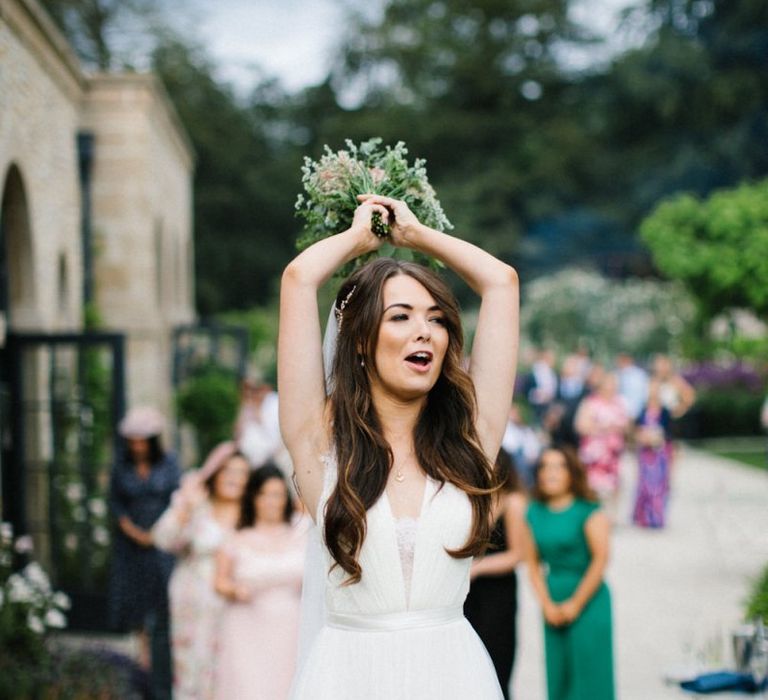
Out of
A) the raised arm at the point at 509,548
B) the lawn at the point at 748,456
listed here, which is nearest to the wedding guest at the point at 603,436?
the raised arm at the point at 509,548

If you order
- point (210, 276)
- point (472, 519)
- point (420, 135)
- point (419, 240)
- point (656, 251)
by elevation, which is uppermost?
point (420, 135)

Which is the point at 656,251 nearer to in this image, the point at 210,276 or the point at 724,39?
the point at 724,39

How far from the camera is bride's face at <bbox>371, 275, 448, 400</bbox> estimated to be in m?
2.74

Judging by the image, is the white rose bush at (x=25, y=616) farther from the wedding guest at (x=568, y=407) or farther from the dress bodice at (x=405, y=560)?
the wedding guest at (x=568, y=407)

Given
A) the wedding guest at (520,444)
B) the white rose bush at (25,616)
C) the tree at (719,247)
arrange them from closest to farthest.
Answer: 1. the white rose bush at (25,616)
2. the tree at (719,247)
3. the wedding guest at (520,444)

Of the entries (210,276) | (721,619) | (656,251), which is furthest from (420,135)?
(721,619)

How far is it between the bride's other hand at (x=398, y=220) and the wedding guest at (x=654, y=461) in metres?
11.2

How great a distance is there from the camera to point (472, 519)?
2.76 meters

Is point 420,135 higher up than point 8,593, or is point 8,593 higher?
point 420,135

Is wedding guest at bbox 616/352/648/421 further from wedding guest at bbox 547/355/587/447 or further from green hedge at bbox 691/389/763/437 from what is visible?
green hedge at bbox 691/389/763/437

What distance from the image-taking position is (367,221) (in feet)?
9.39

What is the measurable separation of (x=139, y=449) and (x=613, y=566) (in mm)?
5641

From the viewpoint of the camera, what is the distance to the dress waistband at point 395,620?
8.92 feet

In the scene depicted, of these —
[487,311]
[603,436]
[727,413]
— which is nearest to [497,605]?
[487,311]
